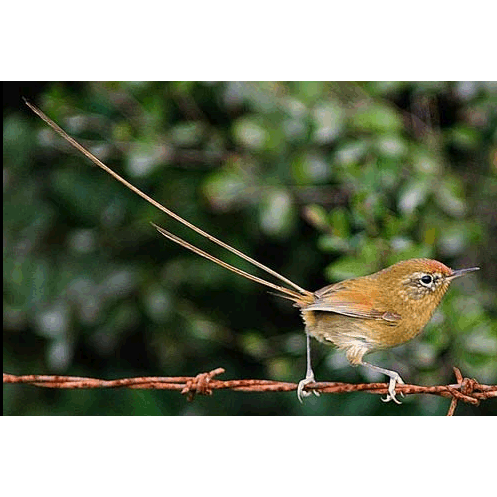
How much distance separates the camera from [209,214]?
3.73 metres

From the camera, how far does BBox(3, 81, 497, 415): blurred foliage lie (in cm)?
330

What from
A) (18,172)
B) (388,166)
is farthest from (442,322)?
(18,172)

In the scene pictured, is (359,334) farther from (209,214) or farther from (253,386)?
(209,214)

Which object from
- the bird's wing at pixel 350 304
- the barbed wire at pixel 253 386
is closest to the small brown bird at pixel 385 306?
the bird's wing at pixel 350 304

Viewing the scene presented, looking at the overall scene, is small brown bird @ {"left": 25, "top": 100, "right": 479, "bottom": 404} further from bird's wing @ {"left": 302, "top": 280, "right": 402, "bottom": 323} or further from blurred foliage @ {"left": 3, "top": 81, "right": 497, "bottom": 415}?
blurred foliage @ {"left": 3, "top": 81, "right": 497, "bottom": 415}

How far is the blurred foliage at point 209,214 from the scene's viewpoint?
10.8ft

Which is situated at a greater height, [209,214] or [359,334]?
[209,214]

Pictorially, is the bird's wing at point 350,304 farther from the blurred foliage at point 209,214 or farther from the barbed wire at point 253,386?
the blurred foliage at point 209,214

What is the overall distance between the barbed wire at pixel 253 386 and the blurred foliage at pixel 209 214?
1130 mm

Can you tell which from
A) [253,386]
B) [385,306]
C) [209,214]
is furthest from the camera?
[209,214]

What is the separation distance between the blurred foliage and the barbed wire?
1.13m

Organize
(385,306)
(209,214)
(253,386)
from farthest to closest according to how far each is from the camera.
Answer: (209,214)
(385,306)
(253,386)

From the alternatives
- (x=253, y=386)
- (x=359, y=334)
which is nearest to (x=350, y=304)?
(x=359, y=334)

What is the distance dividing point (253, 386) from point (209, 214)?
1.80 metres
